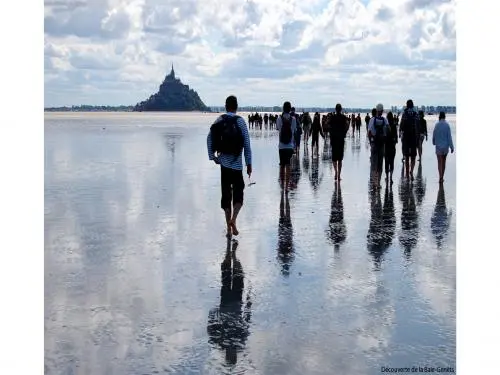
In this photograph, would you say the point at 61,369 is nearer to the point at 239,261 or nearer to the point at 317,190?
the point at 239,261

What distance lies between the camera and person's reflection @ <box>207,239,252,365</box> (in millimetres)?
5895

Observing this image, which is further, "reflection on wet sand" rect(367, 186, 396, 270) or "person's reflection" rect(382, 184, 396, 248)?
"person's reflection" rect(382, 184, 396, 248)

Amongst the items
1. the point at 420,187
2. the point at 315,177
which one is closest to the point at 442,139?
the point at 420,187

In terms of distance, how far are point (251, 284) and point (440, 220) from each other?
535 centimetres

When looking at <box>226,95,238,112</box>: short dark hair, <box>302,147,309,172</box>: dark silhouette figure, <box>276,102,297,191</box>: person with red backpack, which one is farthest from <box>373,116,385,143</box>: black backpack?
<box>226,95,238,112</box>: short dark hair

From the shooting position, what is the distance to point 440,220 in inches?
476

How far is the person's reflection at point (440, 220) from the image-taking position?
10.6m

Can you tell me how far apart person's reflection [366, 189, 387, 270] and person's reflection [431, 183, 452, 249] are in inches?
31.3

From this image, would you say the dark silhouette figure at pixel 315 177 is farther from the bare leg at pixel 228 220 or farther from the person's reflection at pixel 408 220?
the bare leg at pixel 228 220

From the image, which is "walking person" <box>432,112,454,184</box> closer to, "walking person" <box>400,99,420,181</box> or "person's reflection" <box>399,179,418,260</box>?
"walking person" <box>400,99,420,181</box>

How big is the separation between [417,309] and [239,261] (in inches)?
106
